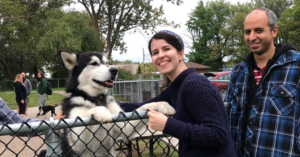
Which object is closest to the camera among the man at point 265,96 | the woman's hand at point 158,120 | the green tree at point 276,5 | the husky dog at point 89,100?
the woman's hand at point 158,120

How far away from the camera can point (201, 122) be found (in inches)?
53.8

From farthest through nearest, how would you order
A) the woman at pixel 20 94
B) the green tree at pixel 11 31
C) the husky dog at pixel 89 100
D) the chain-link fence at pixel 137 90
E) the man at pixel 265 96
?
the green tree at pixel 11 31
the chain-link fence at pixel 137 90
the woman at pixel 20 94
the husky dog at pixel 89 100
the man at pixel 265 96

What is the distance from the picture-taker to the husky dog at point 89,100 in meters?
2.48

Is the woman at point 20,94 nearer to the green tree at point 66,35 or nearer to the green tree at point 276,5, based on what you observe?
the green tree at point 66,35

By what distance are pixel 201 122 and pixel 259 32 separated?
1.15m

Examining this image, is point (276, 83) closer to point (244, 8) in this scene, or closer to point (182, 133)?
point (182, 133)

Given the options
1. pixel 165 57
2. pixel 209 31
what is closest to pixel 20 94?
pixel 165 57

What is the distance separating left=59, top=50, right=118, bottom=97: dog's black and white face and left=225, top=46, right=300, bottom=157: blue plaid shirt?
1.78m

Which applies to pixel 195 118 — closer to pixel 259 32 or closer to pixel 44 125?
pixel 44 125

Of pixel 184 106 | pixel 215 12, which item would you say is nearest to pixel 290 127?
pixel 184 106

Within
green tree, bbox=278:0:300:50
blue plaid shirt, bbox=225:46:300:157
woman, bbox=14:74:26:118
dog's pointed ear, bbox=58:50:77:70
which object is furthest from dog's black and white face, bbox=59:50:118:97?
green tree, bbox=278:0:300:50

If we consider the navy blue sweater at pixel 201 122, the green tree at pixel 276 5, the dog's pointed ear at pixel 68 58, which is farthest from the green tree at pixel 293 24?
the navy blue sweater at pixel 201 122

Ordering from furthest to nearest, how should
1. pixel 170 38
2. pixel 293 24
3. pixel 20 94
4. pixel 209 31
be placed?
pixel 209 31, pixel 293 24, pixel 20 94, pixel 170 38

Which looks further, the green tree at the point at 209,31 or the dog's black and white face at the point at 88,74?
the green tree at the point at 209,31
